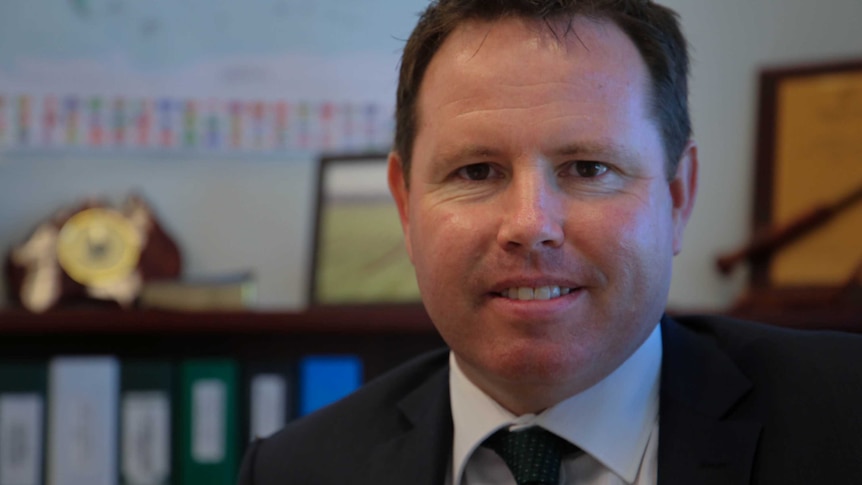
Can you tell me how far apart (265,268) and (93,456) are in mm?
505

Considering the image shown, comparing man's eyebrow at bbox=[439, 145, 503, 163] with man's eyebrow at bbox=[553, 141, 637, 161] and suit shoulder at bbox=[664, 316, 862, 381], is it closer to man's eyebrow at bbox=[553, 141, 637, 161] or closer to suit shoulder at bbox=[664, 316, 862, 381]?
man's eyebrow at bbox=[553, 141, 637, 161]

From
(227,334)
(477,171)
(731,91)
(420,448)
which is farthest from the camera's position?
(731,91)

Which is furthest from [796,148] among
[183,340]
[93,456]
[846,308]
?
[93,456]

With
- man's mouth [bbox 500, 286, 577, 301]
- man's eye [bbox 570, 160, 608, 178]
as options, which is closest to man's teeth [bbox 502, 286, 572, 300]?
man's mouth [bbox 500, 286, 577, 301]

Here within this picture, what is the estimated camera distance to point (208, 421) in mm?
1689

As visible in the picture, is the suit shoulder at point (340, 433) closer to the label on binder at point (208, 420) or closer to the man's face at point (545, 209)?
the man's face at point (545, 209)

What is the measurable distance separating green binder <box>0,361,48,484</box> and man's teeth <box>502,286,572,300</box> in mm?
997

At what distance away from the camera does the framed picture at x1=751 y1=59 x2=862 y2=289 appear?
1826mm

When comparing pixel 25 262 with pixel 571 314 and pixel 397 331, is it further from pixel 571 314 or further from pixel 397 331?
pixel 571 314

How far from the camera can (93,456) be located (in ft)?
5.45

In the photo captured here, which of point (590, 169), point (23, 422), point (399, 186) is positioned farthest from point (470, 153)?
point (23, 422)

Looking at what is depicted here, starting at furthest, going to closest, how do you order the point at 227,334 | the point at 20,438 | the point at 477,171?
the point at 227,334
the point at 20,438
the point at 477,171

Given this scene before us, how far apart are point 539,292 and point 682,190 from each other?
0.83 feet

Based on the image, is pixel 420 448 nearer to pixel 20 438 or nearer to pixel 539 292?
pixel 539 292
